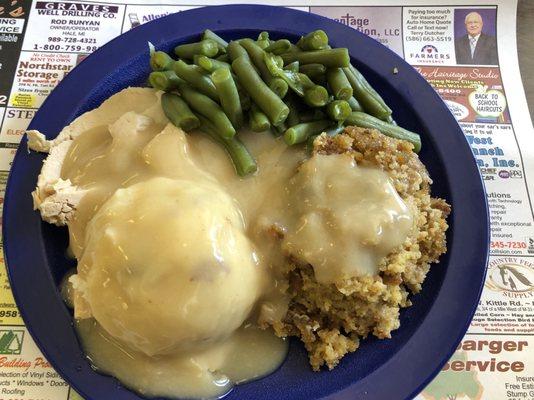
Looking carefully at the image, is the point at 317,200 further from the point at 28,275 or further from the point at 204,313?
the point at 28,275

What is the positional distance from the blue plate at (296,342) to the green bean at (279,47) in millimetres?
267

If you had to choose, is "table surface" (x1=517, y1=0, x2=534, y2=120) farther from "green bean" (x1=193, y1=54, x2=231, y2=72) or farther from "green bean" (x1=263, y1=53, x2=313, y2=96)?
"green bean" (x1=193, y1=54, x2=231, y2=72)

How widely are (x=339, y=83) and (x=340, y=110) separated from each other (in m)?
0.13

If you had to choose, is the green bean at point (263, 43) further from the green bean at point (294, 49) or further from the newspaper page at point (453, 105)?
the newspaper page at point (453, 105)

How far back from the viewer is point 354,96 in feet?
6.77

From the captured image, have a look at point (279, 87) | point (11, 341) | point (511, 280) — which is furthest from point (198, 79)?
point (511, 280)

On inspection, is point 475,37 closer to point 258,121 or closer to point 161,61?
point 258,121

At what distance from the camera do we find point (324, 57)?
6.54 feet

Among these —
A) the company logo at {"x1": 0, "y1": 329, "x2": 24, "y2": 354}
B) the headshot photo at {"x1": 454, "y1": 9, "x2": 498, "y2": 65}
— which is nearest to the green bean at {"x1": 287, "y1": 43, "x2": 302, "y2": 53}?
the headshot photo at {"x1": 454, "y1": 9, "x2": 498, "y2": 65}

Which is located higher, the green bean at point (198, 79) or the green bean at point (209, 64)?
the green bean at point (209, 64)

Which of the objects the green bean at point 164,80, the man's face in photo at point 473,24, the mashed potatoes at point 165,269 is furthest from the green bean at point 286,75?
the man's face in photo at point 473,24

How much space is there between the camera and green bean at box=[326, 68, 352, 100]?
1.95 m

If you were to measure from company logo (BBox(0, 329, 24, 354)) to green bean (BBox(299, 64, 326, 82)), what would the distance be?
56.9 inches

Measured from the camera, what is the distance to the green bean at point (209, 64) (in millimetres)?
1884
